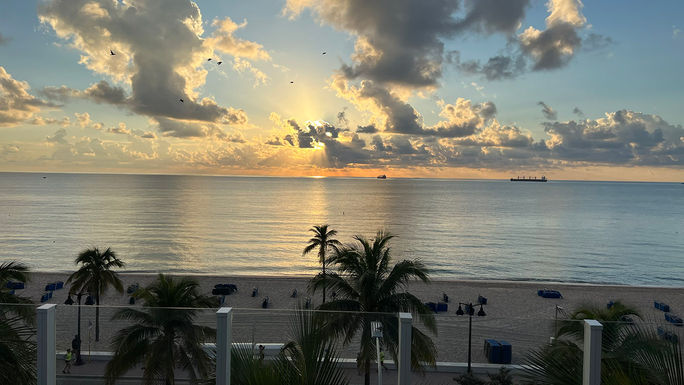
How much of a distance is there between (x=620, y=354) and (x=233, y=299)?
32195 millimetres

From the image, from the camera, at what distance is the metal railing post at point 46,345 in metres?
5.36

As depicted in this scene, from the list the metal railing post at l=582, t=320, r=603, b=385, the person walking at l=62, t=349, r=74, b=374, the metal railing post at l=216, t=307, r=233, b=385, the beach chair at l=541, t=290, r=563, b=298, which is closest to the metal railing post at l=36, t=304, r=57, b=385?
the person walking at l=62, t=349, r=74, b=374

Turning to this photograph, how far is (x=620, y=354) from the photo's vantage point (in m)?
4.80

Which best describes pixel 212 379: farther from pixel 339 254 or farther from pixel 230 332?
pixel 339 254

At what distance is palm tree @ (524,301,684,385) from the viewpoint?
13.1 feet

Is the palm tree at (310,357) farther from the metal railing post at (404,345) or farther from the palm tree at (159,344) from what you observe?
the palm tree at (159,344)

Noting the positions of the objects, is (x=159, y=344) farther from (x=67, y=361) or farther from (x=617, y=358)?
(x=617, y=358)

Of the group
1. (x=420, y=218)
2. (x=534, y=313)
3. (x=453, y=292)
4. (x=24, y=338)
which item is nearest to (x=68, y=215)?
(x=420, y=218)

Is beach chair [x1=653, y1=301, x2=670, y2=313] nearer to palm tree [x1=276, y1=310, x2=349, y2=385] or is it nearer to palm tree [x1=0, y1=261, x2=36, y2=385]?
palm tree [x1=276, y1=310, x2=349, y2=385]

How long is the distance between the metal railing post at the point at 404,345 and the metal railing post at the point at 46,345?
4.36m

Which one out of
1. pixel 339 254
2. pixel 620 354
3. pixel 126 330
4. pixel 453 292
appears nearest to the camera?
pixel 620 354

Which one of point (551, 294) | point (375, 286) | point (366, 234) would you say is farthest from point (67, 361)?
point (366, 234)

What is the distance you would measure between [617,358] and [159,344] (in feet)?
22.8

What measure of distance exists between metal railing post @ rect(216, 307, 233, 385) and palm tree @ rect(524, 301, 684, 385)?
3.54 meters
